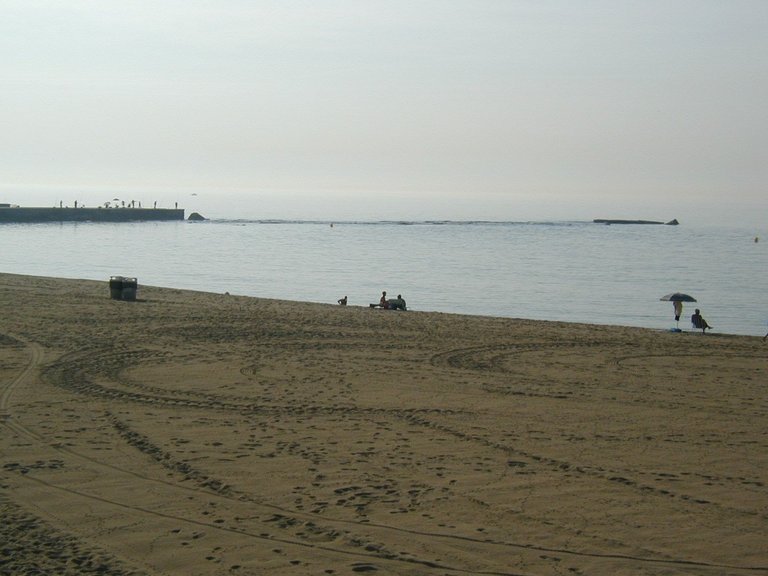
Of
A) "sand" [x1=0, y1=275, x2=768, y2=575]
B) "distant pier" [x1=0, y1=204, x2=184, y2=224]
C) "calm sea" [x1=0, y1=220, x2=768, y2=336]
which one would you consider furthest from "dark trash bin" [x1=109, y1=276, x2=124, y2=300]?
"distant pier" [x1=0, y1=204, x2=184, y2=224]

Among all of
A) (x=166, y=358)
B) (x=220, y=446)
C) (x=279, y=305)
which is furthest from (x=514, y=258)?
(x=220, y=446)

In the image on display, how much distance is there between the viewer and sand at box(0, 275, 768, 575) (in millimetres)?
7516

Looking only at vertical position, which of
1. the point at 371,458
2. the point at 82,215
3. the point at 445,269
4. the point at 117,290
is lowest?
the point at 371,458

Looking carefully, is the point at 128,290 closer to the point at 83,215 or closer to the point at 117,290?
the point at 117,290

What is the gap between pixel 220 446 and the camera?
1069 cm

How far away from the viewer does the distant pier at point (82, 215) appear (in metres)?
120

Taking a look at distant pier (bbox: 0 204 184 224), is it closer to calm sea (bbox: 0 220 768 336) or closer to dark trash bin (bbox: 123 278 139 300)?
calm sea (bbox: 0 220 768 336)

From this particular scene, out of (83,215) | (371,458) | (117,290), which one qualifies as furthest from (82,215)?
(371,458)

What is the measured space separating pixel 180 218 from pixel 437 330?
449 ft

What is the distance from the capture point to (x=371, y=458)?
10.3 m

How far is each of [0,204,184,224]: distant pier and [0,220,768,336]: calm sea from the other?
18.2 feet

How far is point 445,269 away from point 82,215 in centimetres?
7963

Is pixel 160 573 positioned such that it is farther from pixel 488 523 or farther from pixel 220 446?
pixel 220 446

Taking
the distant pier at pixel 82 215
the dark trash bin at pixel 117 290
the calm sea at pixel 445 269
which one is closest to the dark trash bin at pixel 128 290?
the dark trash bin at pixel 117 290
